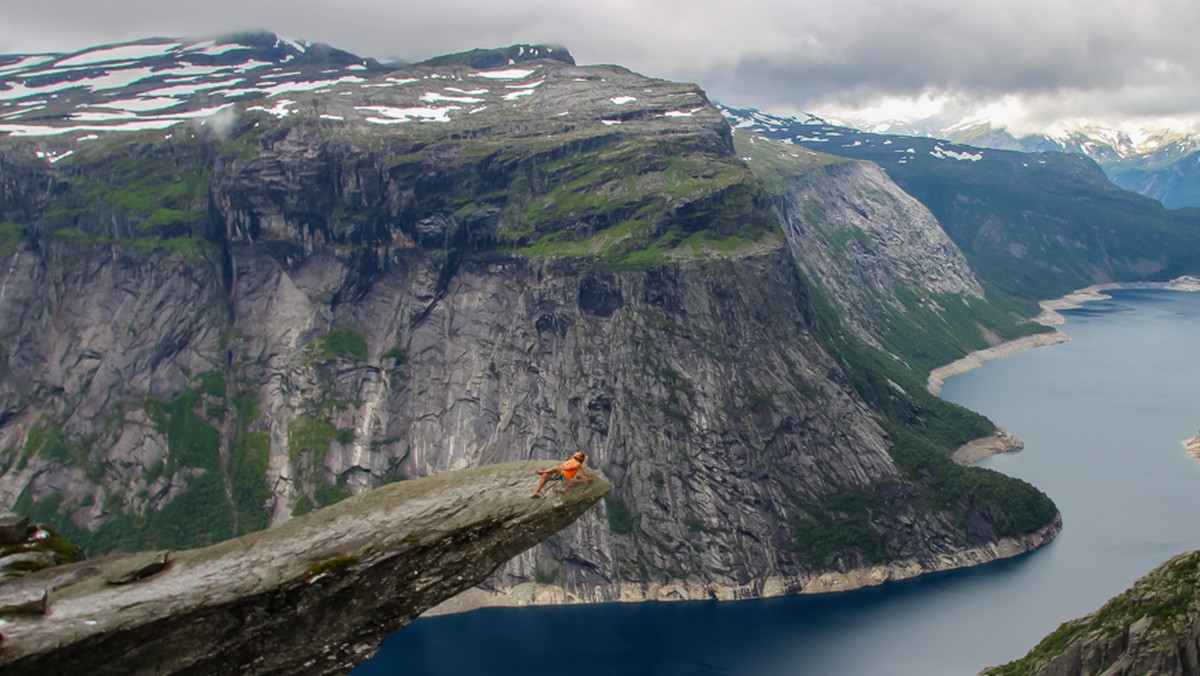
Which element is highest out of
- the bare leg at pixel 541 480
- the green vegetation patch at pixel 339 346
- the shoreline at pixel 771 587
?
the bare leg at pixel 541 480

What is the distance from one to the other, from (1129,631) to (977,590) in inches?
3336

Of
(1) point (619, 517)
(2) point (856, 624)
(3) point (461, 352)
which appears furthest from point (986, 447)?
(3) point (461, 352)

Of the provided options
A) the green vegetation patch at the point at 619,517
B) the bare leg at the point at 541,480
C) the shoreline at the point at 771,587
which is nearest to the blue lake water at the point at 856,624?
the shoreline at the point at 771,587

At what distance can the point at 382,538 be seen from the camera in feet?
48.5

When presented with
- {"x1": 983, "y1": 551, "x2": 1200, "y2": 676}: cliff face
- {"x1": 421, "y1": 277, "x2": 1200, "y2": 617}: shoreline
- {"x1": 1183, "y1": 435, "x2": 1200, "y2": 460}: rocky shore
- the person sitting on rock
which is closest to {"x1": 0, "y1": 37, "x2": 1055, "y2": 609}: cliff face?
{"x1": 421, "y1": 277, "x2": 1200, "y2": 617}: shoreline

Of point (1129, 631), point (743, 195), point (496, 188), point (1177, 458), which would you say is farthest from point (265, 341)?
point (1177, 458)

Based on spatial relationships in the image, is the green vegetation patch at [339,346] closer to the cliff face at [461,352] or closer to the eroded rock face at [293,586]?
the cliff face at [461,352]

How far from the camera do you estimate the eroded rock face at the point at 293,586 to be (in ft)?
41.4

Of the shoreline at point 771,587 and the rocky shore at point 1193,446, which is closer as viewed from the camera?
the shoreline at point 771,587

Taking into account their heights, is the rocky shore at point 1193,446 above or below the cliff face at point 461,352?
below

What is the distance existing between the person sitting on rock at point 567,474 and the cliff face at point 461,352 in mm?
121404

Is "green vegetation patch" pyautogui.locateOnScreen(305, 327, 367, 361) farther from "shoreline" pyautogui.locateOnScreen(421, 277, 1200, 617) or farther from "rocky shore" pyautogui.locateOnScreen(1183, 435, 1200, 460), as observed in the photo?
"rocky shore" pyautogui.locateOnScreen(1183, 435, 1200, 460)

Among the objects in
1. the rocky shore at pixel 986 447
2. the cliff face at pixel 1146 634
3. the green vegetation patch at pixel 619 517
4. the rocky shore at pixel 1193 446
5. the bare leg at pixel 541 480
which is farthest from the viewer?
the rocky shore at pixel 986 447

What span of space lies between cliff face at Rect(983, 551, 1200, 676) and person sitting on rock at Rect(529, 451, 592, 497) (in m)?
41.5
